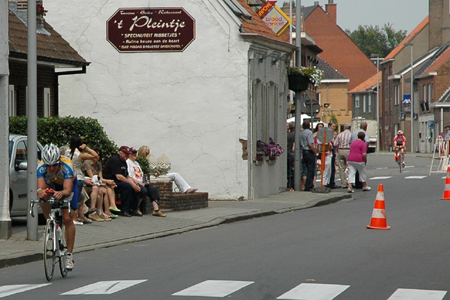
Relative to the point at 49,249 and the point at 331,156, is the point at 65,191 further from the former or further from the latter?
the point at 331,156

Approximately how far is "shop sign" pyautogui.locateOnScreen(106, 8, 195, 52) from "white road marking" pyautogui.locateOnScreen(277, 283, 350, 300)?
47.1 ft

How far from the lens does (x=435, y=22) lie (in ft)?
275

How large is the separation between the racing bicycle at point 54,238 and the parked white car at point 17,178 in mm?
5108

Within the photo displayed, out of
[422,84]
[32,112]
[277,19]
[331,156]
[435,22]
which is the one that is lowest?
[331,156]

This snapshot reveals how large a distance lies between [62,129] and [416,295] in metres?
11.3

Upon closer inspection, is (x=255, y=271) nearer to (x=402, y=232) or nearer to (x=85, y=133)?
(x=402, y=232)

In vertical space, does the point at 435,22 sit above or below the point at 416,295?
above

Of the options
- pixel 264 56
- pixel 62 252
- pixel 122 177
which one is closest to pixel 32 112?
pixel 122 177

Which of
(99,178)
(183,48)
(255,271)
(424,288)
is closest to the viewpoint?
(424,288)

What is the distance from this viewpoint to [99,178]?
17.2 meters

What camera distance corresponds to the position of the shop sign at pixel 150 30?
75.5ft

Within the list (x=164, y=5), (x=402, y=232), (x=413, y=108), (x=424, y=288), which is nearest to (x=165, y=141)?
(x=164, y=5)

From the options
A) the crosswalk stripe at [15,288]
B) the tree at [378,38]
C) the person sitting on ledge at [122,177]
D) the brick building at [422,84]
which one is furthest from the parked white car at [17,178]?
the tree at [378,38]

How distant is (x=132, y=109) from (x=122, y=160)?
5482mm
